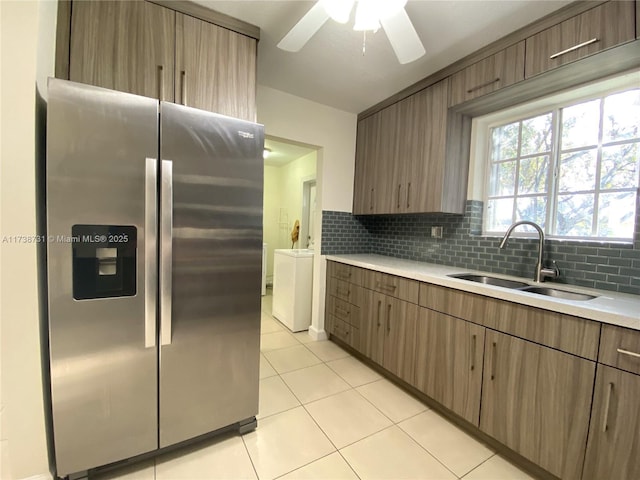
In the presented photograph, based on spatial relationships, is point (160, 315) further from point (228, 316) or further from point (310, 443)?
point (310, 443)

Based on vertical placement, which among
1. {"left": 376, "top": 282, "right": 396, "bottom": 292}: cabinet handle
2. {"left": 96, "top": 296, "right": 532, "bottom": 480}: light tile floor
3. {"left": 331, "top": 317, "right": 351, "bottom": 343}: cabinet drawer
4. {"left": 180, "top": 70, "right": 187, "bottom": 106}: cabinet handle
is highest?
{"left": 180, "top": 70, "right": 187, "bottom": 106}: cabinet handle

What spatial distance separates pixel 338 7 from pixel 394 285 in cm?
173

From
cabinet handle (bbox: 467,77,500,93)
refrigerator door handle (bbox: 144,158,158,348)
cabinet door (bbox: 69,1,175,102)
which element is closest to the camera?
refrigerator door handle (bbox: 144,158,158,348)

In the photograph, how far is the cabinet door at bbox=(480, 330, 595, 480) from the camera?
116 centimetres

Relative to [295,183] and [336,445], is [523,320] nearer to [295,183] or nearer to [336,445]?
[336,445]

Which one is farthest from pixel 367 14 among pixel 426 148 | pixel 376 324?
pixel 376 324

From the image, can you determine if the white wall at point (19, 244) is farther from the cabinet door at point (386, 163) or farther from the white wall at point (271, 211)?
the white wall at point (271, 211)

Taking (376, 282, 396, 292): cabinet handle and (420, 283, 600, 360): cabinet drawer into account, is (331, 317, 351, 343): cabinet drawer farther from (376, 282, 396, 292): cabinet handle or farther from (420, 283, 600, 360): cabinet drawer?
→ (420, 283, 600, 360): cabinet drawer

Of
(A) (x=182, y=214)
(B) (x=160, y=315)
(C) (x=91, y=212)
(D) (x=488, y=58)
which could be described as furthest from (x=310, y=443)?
(D) (x=488, y=58)

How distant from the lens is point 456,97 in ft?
6.54

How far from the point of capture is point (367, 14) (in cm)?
114

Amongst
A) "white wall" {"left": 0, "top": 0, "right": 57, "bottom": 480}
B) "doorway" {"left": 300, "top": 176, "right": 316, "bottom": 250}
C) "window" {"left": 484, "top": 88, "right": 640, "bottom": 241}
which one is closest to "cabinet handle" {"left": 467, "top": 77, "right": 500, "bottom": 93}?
"window" {"left": 484, "top": 88, "right": 640, "bottom": 241}

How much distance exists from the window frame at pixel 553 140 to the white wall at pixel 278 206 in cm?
332

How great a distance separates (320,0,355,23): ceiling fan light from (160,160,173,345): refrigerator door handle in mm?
977
